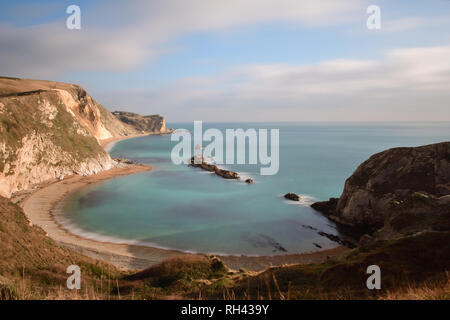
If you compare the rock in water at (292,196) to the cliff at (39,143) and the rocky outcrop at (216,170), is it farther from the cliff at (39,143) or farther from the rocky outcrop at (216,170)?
the cliff at (39,143)

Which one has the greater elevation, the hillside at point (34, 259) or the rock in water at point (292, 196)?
the hillside at point (34, 259)

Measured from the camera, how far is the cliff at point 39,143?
40688 millimetres

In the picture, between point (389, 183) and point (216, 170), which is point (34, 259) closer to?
point (389, 183)


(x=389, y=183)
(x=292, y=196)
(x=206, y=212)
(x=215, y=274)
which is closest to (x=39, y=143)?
(x=206, y=212)

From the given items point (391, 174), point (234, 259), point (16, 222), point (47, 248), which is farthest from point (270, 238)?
point (16, 222)

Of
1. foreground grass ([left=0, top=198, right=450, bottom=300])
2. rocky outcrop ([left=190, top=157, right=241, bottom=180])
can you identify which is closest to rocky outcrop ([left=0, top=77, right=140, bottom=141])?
rocky outcrop ([left=190, top=157, right=241, bottom=180])

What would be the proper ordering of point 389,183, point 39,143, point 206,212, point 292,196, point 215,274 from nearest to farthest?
point 215,274 → point 389,183 → point 206,212 → point 292,196 → point 39,143

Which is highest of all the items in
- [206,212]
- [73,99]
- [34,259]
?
[73,99]

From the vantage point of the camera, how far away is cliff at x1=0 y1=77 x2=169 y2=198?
4069 centimetres

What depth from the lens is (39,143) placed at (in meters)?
48.9

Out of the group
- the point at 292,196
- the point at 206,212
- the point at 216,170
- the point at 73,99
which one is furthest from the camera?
the point at 73,99

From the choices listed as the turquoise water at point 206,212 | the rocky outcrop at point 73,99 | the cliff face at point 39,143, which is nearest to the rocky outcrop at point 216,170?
the turquoise water at point 206,212
